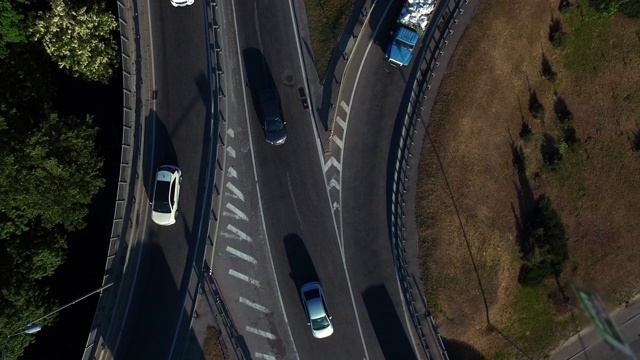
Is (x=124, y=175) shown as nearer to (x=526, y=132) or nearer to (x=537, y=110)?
(x=526, y=132)

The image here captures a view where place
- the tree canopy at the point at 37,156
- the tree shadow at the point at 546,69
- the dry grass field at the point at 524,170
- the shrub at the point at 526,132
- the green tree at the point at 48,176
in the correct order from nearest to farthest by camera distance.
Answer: the green tree at the point at 48,176 → the tree canopy at the point at 37,156 → the dry grass field at the point at 524,170 → the shrub at the point at 526,132 → the tree shadow at the point at 546,69

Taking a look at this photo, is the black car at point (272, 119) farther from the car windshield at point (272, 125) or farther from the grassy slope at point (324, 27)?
the grassy slope at point (324, 27)

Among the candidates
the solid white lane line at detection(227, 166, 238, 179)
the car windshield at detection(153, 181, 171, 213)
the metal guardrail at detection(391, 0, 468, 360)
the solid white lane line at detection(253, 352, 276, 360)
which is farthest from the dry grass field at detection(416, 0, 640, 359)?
the car windshield at detection(153, 181, 171, 213)

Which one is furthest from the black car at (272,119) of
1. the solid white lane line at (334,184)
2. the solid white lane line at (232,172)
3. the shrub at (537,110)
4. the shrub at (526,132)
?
the shrub at (537,110)

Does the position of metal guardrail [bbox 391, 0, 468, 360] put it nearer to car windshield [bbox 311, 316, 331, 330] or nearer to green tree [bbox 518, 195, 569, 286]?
car windshield [bbox 311, 316, 331, 330]

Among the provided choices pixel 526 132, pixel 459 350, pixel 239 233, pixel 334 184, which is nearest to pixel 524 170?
pixel 526 132
